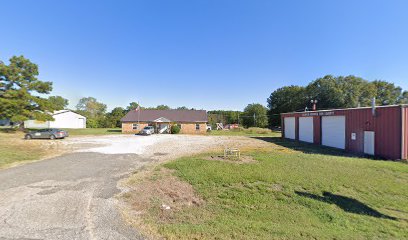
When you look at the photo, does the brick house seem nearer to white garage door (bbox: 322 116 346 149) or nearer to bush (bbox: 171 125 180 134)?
bush (bbox: 171 125 180 134)

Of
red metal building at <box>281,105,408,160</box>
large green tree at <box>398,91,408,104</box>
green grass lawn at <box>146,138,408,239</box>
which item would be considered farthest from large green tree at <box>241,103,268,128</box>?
green grass lawn at <box>146,138,408,239</box>

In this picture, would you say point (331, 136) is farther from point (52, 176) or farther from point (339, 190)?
point (52, 176)

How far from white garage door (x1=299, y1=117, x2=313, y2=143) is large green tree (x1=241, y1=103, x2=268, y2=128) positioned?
31.9 metres

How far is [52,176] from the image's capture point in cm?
948

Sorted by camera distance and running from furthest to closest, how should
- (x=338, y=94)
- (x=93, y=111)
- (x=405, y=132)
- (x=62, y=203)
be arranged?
1. (x=93, y=111)
2. (x=338, y=94)
3. (x=405, y=132)
4. (x=62, y=203)

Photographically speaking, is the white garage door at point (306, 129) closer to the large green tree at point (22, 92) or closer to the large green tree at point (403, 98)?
the large green tree at point (22, 92)

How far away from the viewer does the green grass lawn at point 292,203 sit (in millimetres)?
4879

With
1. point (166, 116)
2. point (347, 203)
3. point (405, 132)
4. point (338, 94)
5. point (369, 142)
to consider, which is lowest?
point (347, 203)

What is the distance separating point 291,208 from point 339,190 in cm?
256

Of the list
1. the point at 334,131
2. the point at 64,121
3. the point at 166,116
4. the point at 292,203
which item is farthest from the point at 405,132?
the point at 64,121

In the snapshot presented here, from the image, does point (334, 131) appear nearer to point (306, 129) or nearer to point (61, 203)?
point (306, 129)

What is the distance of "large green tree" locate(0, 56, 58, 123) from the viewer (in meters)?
32.7

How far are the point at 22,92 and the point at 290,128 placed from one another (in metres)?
38.6

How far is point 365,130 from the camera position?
16609mm
